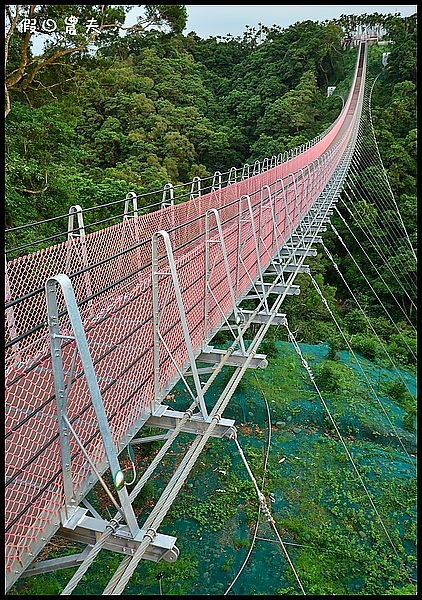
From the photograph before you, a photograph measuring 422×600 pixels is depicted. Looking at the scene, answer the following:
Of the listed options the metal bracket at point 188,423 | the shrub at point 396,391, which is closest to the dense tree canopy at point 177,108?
the shrub at point 396,391

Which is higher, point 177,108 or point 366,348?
point 177,108

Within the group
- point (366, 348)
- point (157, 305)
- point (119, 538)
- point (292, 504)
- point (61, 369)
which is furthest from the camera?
point (366, 348)

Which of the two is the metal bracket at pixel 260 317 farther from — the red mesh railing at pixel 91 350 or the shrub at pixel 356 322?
the shrub at pixel 356 322

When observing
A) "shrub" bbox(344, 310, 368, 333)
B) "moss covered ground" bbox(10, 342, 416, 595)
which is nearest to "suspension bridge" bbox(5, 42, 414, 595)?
"moss covered ground" bbox(10, 342, 416, 595)

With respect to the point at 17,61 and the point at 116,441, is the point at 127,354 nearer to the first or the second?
the point at 116,441

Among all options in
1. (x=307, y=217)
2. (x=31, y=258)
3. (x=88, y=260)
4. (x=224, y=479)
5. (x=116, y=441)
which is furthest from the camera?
(x=307, y=217)

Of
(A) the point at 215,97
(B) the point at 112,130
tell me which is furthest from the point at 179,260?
(A) the point at 215,97

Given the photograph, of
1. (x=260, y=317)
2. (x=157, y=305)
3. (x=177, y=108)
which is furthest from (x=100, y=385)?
(x=177, y=108)

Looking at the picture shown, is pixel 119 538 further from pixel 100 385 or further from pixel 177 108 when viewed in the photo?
pixel 177 108
